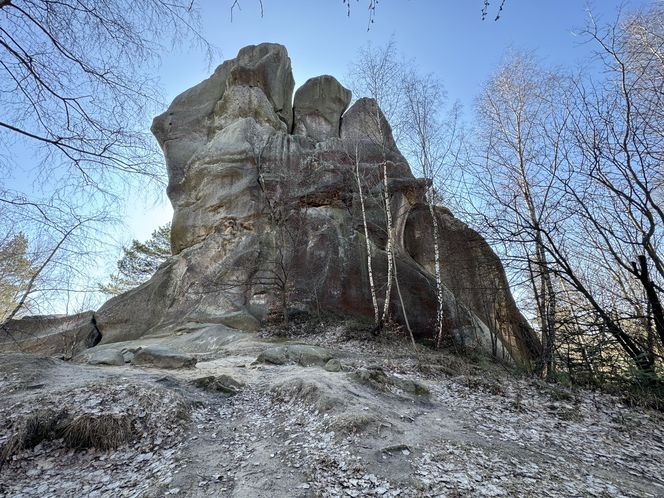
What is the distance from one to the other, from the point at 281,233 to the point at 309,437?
40.9 feet

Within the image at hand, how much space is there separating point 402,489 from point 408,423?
1.83 m

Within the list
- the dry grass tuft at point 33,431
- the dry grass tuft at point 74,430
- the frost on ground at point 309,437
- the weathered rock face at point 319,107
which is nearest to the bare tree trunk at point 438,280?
the frost on ground at point 309,437

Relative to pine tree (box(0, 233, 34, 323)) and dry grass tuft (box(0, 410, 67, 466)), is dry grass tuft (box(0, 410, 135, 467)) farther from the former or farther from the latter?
pine tree (box(0, 233, 34, 323))

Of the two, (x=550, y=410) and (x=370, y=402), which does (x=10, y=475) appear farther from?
(x=550, y=410)

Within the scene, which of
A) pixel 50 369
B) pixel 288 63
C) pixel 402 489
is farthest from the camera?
pixel 288 63

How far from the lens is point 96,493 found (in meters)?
3.85

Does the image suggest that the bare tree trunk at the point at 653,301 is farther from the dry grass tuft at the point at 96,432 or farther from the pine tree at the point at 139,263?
the pine tree at the point at 139,263

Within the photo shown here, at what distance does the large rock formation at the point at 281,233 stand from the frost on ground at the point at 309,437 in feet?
22.8

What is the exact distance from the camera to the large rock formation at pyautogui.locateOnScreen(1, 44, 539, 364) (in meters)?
15.0

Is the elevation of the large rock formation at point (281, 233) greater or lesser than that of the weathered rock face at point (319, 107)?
lesser

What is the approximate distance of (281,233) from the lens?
1670cm

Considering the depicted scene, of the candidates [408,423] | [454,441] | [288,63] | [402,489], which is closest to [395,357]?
[408,423]

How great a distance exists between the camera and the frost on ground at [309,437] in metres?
3.80

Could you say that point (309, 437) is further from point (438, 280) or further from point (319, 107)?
point (319, 107)
